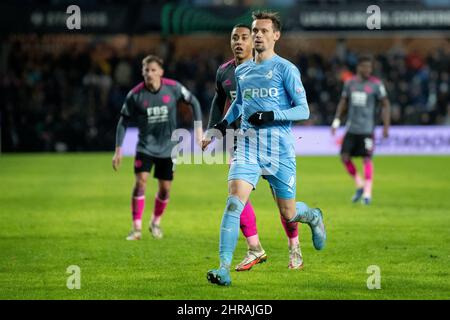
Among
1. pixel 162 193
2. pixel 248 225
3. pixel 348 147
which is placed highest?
pixel 248 225

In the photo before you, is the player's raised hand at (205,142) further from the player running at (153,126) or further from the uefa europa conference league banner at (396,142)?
the uefa europa conference league banner at (396,142)

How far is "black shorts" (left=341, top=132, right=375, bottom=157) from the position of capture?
59.5 ft

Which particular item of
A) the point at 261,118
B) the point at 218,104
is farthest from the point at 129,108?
the point at 261,118

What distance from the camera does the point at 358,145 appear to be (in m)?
→ 18.2

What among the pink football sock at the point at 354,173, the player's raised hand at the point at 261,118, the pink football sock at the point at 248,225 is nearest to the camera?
the player's raised hand at the point at 261,118

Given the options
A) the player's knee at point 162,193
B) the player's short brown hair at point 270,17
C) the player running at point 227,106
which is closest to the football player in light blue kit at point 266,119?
the player's short brown hair at point 270,17

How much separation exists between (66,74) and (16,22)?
2667mm

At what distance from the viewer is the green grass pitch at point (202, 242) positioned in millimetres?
8938

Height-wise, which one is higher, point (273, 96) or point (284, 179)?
point (273, 96)

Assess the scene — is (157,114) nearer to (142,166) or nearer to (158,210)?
(142,166)

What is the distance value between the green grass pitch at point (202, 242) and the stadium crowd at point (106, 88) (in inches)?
333

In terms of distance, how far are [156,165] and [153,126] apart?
529 mm
